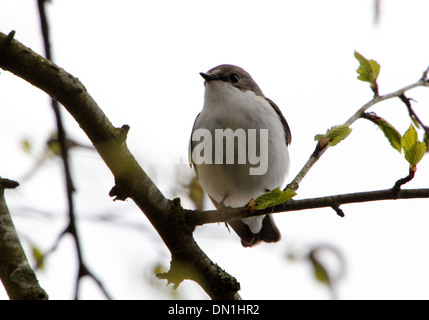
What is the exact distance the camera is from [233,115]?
5.50 meters

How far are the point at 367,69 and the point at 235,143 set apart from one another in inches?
64.5

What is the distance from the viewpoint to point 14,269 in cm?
236

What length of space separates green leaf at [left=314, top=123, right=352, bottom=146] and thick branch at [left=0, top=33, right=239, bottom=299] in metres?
1.16

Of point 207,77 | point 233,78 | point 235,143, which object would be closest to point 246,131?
point 235,143

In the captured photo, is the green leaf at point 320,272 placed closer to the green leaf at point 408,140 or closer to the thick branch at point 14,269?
the green leaf at point 408,140

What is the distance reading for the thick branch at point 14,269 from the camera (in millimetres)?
2285

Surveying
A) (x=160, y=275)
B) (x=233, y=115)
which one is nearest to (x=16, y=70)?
(x=160, y=275)

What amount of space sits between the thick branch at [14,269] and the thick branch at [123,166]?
2.03 feet

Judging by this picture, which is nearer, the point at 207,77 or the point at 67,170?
the point at 67,170

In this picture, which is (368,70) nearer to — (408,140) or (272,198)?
(408,140)

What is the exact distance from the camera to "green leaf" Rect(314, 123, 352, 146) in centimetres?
348
